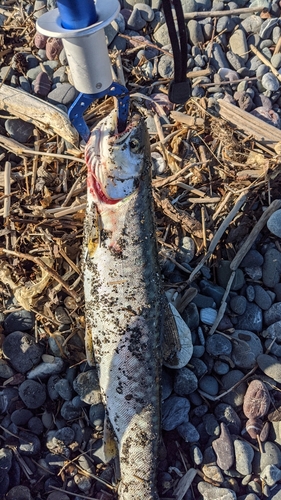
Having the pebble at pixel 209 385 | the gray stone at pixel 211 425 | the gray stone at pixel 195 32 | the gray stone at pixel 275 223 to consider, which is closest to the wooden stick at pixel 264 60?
the gray stone at pixel 195 32

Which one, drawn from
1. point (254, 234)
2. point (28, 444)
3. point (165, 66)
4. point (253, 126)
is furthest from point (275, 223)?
point (28, 444)

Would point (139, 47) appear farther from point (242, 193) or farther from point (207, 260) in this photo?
point (207, 260)

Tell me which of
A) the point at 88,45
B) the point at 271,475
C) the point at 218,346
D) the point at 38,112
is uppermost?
the point at 88,45

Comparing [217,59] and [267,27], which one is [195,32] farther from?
[267,27]

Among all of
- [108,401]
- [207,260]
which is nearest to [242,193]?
[207,260]

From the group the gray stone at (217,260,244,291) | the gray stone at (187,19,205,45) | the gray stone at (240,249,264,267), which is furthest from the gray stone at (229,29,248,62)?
the gray stone at (217,260,244,291)

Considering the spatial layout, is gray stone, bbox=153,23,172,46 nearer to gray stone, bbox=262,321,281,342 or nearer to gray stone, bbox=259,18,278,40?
gray stone, bbox=259,18,278,40
